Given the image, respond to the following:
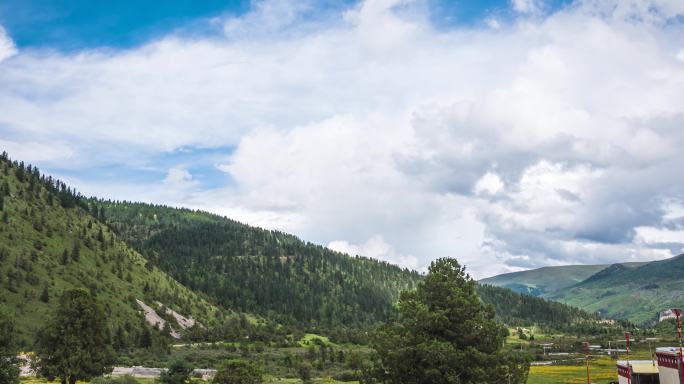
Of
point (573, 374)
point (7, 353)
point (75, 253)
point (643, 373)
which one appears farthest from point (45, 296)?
point (643, 373)

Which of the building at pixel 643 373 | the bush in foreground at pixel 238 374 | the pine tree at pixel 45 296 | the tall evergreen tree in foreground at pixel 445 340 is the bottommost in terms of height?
the bush in foreground at pixel 238 374

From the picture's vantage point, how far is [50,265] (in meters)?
153

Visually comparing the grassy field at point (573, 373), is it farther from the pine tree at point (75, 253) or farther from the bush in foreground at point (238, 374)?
the pine tree at point (75, 253)

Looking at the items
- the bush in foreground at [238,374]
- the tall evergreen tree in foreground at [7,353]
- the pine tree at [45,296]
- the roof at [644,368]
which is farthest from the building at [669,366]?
the pine tree at [45,296]

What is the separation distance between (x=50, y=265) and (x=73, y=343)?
10108 centimetres

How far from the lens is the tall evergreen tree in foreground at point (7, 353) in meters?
52.1

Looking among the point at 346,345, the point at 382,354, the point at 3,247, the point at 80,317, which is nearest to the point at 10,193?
the point at 3,247

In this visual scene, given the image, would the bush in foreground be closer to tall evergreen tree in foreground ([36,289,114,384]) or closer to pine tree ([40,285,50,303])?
tall evergreen tree in foreground ([36,289,114,384])

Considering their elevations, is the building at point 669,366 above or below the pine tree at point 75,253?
below

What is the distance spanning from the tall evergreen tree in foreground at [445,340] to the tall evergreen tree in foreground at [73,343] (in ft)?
142

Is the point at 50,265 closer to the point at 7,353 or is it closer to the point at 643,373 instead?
the point at 7,353

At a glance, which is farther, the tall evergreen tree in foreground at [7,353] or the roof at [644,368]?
the roof at [644,368]

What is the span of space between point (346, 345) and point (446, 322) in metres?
143

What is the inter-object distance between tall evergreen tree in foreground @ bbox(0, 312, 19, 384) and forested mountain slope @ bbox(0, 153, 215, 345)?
59374 millimetres
